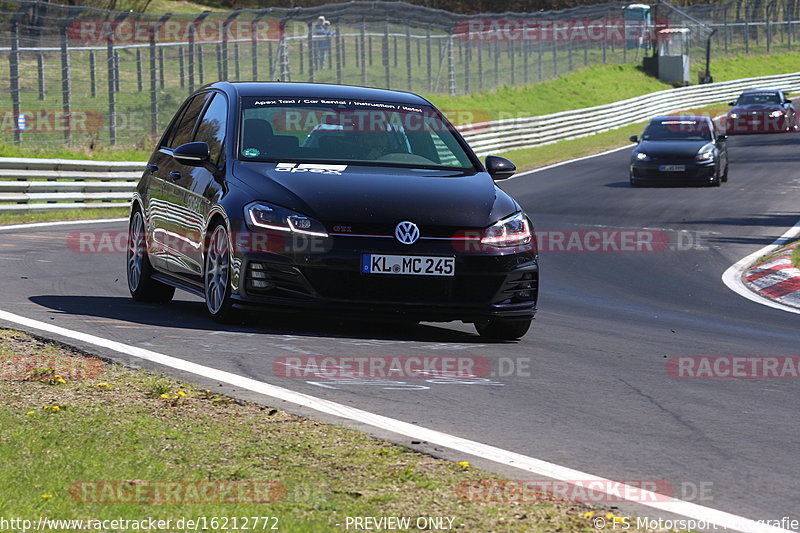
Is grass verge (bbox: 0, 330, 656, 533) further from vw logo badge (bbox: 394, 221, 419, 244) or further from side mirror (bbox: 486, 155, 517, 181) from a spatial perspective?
side mirror (bbox: 486, 155, 517, 181)

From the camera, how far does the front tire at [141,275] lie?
1020 cm

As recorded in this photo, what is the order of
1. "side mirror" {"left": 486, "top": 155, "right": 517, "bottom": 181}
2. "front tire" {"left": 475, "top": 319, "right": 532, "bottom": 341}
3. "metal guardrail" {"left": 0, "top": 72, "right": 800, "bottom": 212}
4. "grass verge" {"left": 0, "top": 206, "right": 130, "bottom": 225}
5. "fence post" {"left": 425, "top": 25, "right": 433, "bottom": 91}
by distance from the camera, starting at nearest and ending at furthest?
"front tire" {"left": 475, "top": 319, "right": 532, "bottom": 341} < "side mirror" {"left": 486, "top": 155, "right": 517, "bottom": 181} < "grass verge" {"left": 0, "top": 206, "right": 130, "bottom": 225} < "metal guardrail" {"left": 0, "top": 72, "right": 800, "bottom": 212} < "fence post" {"left": 425, "top": 25, "right": 433, "bottom": 91}

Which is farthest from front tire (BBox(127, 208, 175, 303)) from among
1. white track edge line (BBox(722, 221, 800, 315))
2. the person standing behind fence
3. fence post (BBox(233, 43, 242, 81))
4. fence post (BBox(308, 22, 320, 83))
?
the person standing behind fence

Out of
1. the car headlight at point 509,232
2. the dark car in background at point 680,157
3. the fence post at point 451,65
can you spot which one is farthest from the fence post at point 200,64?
the car headlight at point 509,232

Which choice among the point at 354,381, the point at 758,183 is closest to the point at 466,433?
the point at 354,381

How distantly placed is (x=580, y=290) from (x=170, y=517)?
10.1 meters

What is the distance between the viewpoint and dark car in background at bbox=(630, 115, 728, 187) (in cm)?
2758

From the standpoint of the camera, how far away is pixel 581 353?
27.7 feet

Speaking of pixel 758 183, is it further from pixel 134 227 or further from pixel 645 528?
pixel 645 528

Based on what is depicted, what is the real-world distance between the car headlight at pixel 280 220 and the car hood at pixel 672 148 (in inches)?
807

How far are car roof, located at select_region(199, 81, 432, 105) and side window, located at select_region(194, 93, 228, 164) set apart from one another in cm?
11

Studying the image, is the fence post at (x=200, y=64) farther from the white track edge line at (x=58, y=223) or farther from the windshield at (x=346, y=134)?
the windshield at (x=346, y=134)

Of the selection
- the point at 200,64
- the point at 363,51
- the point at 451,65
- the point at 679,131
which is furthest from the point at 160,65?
the point at 451,65

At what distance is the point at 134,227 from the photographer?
1070 cm
